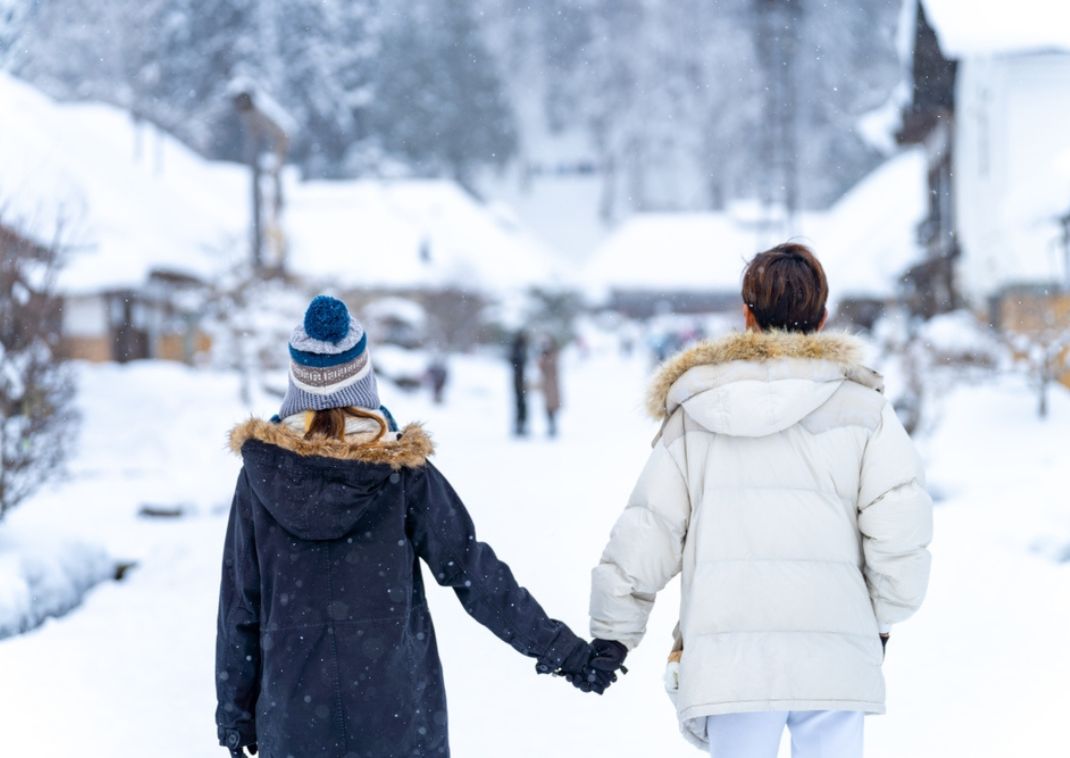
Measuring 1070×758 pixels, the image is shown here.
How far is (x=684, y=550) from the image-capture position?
2.60 m

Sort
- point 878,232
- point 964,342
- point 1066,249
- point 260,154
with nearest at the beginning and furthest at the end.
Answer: point 964,342, point 1066,249, point 260,154, point 878,232

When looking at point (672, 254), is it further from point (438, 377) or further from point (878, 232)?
point (438, 377)

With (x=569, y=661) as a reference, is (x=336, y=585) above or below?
above

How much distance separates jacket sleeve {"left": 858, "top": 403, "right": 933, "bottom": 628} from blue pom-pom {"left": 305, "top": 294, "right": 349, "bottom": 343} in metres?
1.09

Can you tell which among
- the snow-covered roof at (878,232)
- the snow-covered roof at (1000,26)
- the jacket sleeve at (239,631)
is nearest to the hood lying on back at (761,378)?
the jacket sleeve at (239,631)

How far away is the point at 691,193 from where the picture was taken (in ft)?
230

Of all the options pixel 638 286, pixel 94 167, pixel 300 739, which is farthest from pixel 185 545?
pixel 638 286

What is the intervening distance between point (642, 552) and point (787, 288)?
63cm

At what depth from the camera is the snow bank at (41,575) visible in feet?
18.9

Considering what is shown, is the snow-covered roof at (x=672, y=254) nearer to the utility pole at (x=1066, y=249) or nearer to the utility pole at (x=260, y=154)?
the utility pole at (x=260, y=154)

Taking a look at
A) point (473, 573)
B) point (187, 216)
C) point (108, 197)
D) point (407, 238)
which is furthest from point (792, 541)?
point (407, 238)

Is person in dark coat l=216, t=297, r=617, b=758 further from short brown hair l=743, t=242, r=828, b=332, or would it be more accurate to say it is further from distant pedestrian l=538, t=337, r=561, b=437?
distant pedestrian l=538, t=337, r=561, b=437

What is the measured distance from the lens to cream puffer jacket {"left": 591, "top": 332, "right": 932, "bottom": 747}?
244cm

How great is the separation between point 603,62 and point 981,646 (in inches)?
2611
